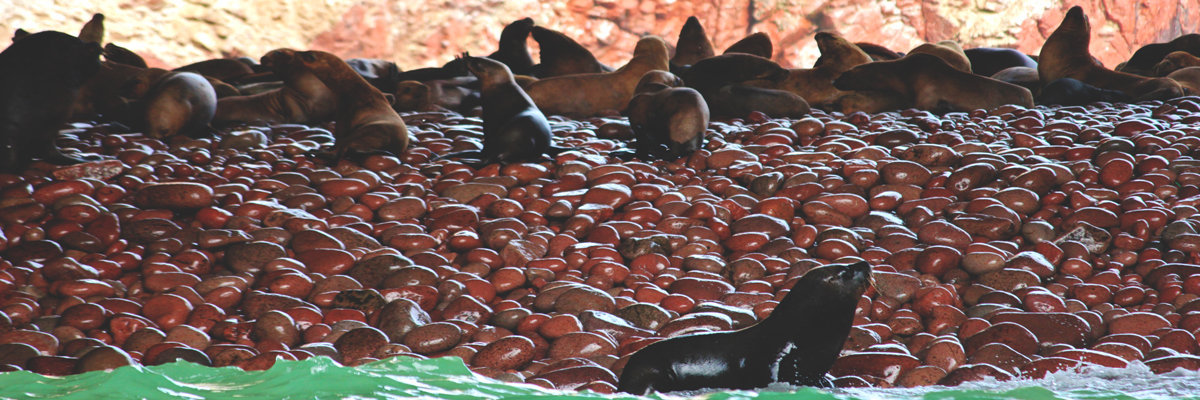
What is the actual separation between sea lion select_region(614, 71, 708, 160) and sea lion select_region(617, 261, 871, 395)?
3.09 metres

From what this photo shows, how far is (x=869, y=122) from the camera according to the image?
670 cm

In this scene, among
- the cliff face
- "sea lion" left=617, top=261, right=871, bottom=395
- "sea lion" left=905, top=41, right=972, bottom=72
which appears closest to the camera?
"sea lion" left=617, top=261, right=871, bottom=395

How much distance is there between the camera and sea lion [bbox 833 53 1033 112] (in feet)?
24.0

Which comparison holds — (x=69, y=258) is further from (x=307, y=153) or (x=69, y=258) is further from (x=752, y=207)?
(x=752, y=207)

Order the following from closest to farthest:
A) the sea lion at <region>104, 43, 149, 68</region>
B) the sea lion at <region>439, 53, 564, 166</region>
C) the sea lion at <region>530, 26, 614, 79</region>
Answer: the sea lion at <region>439, 53, 564, 166</region>, the sea lion at <region>530, 26, 614, 79</region>, the sea lion at <region>104, 43, 149, 68</region>

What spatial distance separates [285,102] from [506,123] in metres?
2.57

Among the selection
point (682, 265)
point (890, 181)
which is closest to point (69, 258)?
point (682, 265)

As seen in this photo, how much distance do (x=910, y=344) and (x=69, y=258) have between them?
11.2 feet

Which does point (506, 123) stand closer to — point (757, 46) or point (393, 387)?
point (393, 387)

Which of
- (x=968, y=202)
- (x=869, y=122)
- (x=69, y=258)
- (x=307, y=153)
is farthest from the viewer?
(x=869, y=122)

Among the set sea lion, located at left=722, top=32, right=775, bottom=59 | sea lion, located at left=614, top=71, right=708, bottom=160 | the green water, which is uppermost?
sea lion, located at left=722, top=32, right=775, bottom=59

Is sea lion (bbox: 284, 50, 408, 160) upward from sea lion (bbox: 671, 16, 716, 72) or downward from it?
downward

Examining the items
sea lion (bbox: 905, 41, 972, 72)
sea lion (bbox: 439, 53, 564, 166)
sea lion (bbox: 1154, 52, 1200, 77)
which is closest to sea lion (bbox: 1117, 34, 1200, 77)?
sea lion (bbox: 1154, 52, 1200, 77)

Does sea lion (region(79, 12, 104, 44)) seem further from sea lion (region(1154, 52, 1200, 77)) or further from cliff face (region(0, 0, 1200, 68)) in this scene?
cliff face (region(0, 0, 1200, 68))
